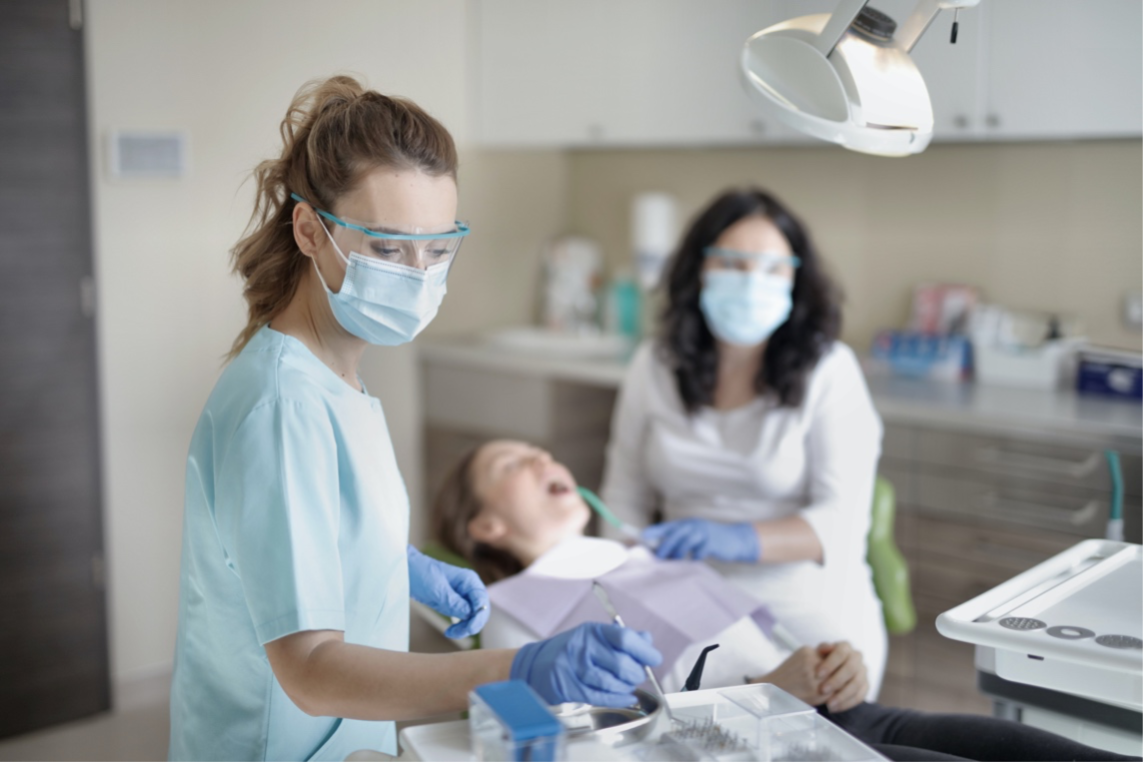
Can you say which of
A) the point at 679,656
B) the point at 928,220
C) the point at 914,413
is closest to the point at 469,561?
the point at 679,656

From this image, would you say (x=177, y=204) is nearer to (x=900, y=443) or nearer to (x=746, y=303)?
(x=746, y=303)

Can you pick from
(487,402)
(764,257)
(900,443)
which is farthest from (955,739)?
(487,402)

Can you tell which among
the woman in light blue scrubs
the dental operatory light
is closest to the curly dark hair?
the dental operatory light

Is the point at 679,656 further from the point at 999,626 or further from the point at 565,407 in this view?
the point at 565,407

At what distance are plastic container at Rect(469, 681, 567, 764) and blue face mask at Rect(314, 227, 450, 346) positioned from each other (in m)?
0.42

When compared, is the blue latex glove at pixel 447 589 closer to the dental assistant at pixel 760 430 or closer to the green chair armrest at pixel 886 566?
the dental assistant at pixel 760 430

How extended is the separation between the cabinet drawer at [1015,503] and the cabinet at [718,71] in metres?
0.68

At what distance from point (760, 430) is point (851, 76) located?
90 cm

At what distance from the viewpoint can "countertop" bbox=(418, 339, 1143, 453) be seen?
6.64 ft

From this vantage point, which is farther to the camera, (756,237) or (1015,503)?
(1015,503)

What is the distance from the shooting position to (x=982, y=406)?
89.8 inches

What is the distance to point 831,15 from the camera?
116cm

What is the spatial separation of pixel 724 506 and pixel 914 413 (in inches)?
24.4

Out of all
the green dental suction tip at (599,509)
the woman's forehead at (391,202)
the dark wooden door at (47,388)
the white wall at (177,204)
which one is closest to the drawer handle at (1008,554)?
the green dental suction tip at (599,509)
